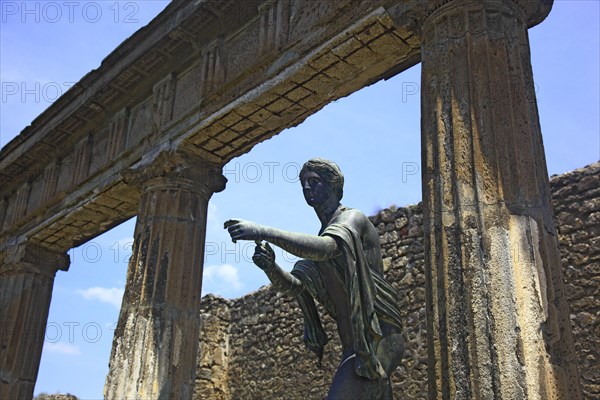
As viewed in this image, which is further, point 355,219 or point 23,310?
point 23,310

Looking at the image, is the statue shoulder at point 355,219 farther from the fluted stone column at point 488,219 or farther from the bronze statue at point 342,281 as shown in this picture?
the fluted stone column at point 488,219

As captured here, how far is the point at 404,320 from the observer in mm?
9555

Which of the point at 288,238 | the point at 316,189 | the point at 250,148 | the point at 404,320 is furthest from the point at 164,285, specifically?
the point at 404,320

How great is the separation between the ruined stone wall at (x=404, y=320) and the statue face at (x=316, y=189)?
2.72 m

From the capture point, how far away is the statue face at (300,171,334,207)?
4.07m

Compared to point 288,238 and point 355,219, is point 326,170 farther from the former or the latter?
point 288,238

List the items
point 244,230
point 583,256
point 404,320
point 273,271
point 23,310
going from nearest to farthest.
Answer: point 244,230
point 273,271
point 583,256
point 23,310
point 404,320

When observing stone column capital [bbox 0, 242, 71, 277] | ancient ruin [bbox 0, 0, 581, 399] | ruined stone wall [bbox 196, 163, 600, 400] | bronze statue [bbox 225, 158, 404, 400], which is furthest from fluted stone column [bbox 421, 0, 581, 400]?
stone column capital [bbox 0, 242, 71, 277]

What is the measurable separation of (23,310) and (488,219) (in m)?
7.66

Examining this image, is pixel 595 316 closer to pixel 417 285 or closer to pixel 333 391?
pixel 417 285

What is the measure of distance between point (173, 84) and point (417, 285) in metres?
4.36

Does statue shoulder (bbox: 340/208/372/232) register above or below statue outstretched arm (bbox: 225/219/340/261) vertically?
above

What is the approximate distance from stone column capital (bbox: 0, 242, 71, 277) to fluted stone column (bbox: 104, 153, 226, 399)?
3.05m

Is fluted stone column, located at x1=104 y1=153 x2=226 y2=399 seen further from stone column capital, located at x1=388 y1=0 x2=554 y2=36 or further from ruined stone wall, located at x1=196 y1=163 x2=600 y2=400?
stone column capital, located at x1=388 y1=0 x2=554 y2=36
